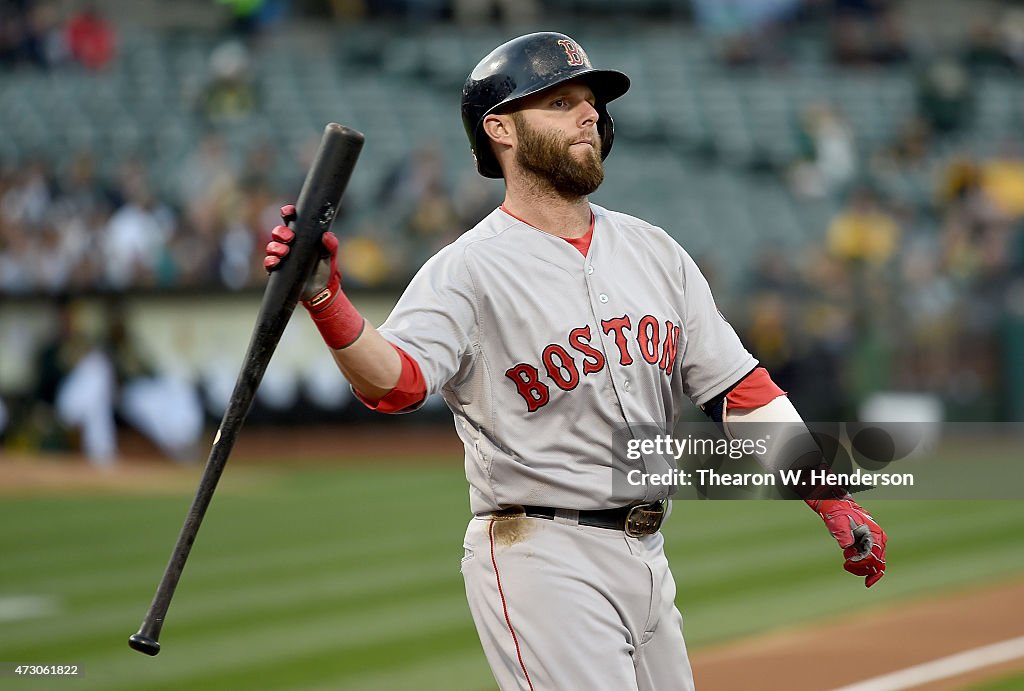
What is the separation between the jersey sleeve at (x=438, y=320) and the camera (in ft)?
10.2

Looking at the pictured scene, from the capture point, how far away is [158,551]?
977 centimetres

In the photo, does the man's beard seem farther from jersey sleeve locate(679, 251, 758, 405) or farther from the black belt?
the black belt

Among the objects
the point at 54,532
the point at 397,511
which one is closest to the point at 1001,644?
the point at 397,511

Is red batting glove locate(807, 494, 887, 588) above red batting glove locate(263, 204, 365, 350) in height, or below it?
below

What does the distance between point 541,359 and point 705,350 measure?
18.4 inches

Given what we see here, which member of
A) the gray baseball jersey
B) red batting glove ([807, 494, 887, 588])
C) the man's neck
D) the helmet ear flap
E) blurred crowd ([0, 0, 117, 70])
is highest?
blurred crowd ([0, 0, 117, 70])

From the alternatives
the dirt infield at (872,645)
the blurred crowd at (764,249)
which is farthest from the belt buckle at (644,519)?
the blurred crowd at (764,249)

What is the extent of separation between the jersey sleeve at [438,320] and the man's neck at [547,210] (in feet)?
0.77

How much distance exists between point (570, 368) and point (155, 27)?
20314 mm

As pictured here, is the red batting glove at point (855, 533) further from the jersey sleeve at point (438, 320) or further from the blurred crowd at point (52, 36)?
the blurred crowd at point (52, 36)

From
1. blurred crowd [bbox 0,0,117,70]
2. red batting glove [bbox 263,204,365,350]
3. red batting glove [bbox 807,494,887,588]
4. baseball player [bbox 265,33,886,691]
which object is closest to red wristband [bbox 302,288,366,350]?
red batting glove [bbox 263,204,365,350]

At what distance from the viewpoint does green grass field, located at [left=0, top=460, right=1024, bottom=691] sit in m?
6.71

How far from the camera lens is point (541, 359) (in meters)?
3.26

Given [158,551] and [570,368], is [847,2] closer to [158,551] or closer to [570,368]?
[158,551]
